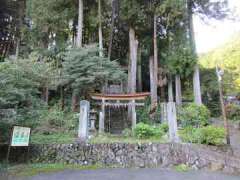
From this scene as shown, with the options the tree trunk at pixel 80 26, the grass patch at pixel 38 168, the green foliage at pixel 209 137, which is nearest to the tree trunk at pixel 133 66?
the tree trunk at pixel 80 26

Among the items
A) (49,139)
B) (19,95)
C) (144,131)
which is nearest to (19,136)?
(19,95)

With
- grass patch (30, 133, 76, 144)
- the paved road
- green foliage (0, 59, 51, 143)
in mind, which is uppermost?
green foliage (0, 59, 51, 143)

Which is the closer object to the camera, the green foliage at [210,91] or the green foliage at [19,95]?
the green foliage at [19,95]

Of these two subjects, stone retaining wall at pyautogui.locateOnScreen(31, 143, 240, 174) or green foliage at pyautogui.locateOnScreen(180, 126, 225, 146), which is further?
green foliage at pyautogui.locateOnScreen(180, 126, 225, 146)

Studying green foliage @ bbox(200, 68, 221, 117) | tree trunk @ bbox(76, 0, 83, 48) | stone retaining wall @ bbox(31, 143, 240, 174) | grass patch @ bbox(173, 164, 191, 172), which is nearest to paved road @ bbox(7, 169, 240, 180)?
grass patch @ bbox(173, 164, 191, 172)

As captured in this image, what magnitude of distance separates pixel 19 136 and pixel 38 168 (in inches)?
47.3

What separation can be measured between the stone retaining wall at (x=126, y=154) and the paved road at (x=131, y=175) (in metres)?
0.67

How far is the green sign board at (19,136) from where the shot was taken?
7613mm

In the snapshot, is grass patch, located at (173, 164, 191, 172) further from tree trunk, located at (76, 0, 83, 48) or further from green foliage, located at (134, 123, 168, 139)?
tree trunk, located at (76, 0, 83, 48)

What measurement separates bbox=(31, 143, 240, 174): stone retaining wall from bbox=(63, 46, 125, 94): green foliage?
14.9 feet

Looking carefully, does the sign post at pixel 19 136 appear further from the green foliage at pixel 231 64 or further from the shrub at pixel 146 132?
the green foliage at pixel 231 64

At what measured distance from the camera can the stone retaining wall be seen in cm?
862

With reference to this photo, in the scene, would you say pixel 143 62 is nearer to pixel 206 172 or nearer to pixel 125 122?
pixel 125 122

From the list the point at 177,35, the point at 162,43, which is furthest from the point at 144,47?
the point at 177,35
